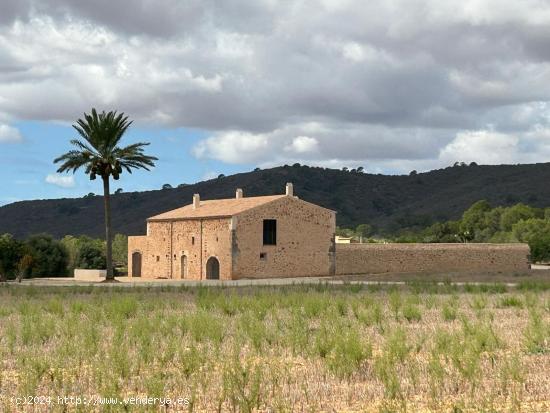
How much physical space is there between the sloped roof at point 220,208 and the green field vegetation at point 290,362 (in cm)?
3305

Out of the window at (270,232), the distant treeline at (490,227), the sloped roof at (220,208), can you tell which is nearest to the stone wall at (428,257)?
the window at (270,232)

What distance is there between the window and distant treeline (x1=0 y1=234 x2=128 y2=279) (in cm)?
1502

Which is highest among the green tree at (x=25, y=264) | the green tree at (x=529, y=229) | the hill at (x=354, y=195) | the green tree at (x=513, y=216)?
the hill at (x=354, y=195)

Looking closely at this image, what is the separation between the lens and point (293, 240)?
5484 centimetres

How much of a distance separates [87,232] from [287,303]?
12302 centimetres

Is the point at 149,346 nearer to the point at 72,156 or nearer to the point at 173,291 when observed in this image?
the point at 173,291

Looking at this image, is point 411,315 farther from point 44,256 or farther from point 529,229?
point 529,229

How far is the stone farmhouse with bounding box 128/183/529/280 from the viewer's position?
5300cm

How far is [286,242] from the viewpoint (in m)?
54.7

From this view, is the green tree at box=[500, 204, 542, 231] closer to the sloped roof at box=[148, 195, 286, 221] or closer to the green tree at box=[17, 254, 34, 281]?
the sloped roof at box=[148, 195, 286, 221]

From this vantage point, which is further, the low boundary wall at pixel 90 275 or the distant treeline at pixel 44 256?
the distant treeline at pixel 44 256

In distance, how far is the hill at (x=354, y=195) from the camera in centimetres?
12875

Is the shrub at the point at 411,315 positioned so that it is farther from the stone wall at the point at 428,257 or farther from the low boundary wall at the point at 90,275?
the low boundary wall at the point at 90,275

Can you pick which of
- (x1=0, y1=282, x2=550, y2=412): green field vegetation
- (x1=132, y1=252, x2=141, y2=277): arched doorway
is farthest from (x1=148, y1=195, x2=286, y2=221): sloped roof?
(x1=0, y1=282, x2=550, y2=412): green field vegetation
